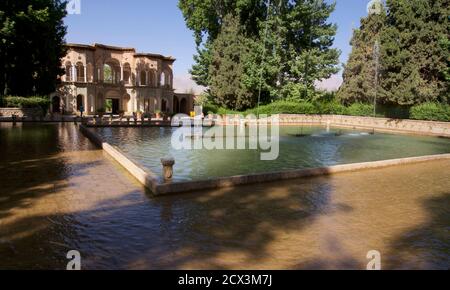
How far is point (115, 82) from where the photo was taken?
4844cm

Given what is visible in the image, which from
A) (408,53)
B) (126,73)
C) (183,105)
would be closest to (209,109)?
(183,105)

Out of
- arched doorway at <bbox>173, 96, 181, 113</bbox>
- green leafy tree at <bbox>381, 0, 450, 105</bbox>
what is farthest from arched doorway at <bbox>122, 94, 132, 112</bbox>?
green leafy tree at <bbox>381, 0, 450, 105</bbox>

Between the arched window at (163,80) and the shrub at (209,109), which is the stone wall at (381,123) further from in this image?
the arched window at (163,80)

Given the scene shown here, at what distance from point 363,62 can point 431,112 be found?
880cm

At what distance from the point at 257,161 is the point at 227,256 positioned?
8.66 metres

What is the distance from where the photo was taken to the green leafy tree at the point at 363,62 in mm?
36156

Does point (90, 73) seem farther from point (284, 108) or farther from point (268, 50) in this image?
point (284, 108)

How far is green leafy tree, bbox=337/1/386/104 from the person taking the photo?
36156 mm

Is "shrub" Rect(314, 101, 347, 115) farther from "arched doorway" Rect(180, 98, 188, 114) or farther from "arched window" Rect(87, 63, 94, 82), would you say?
"arched window" Rect(87, 63, 94, 82)

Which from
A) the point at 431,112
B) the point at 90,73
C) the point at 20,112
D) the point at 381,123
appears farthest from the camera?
the point at 90,73

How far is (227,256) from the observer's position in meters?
5.28

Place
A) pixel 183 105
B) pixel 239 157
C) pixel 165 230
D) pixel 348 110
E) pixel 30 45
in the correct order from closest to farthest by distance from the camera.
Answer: pixel 165 230
pixel 239 157
pixel 30 45
pixel 348 110
pixel 183 105

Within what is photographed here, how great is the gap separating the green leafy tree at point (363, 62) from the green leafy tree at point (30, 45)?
2944 cm
